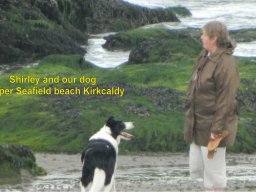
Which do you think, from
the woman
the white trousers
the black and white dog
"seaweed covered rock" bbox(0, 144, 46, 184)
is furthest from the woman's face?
"seaweed covered rock" bbox(0, 144, 46, 184)

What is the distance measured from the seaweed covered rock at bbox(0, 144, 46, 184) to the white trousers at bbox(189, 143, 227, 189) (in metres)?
4.72

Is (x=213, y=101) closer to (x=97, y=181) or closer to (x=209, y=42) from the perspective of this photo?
(x=209, y=42)

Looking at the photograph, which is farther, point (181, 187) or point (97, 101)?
point (97, 101)

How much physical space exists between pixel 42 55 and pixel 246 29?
1248cm

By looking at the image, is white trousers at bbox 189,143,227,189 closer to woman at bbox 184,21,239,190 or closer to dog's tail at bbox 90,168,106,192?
woman at bbox 184,21,239,190

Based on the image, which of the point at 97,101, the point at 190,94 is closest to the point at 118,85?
the point at 97,101

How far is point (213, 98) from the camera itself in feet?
30.4

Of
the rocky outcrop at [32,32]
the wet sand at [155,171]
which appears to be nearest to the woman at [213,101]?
the wet sand at [155,171]

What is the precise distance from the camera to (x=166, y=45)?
2667 cm

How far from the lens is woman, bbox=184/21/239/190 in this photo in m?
9.16

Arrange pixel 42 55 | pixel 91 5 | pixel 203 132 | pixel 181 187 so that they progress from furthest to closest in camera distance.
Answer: pixel 91 5 < pixel 42 55 < pixel 181 187 < pixel 203 132

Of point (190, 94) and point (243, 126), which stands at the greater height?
point (190, 94)

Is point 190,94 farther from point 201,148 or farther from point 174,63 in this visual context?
point 174,63

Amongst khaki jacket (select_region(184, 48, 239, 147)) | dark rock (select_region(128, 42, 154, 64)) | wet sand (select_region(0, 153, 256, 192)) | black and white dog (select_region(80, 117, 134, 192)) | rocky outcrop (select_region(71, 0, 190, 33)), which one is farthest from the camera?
rocky outcrop (select_region(71, 0, 190, 33))
